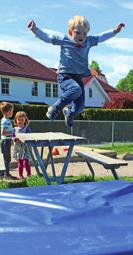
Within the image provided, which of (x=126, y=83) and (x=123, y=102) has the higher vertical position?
(x=126, y=83)

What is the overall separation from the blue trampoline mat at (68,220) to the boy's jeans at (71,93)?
3.18 feet

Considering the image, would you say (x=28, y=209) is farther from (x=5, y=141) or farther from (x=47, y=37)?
(x=5, y=141)

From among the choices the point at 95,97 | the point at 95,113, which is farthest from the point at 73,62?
the point at 95,97

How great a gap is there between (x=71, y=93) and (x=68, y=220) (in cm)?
207

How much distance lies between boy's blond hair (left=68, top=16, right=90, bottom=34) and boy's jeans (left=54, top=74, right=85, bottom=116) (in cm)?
61

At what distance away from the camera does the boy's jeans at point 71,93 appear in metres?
5.30

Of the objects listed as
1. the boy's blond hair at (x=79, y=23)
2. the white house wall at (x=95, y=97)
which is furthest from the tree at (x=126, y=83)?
the boy's blond hair at (x=79, y=23)

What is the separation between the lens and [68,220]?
3.50m

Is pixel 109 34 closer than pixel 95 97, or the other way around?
pixel 109 34

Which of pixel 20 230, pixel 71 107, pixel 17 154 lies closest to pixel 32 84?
pixel 17 154

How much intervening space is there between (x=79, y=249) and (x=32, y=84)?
38.8 m

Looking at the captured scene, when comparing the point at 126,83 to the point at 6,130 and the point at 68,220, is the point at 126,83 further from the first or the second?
the point at 68,220

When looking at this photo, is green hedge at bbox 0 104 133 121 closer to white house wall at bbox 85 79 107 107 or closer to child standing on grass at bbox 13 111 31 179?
child standing on grass at bbox 13 111 31 179

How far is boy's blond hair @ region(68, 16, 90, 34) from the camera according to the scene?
194 inches
